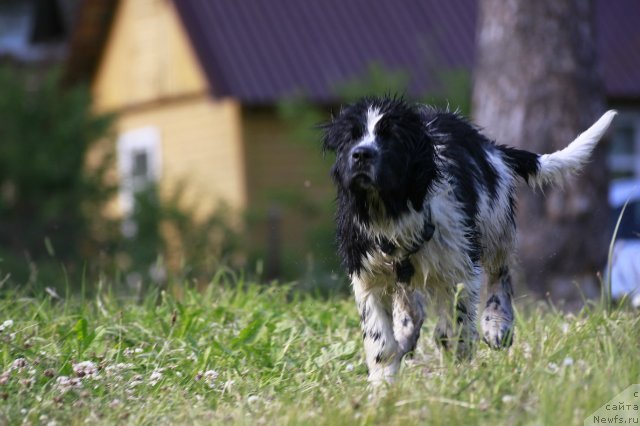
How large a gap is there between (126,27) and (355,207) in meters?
17.9

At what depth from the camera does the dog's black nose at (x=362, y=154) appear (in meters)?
5.59

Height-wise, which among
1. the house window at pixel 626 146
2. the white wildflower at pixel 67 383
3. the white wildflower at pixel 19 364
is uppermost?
the white wildflower at pixel 19 364

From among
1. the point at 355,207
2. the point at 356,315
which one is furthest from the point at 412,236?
the point at 356,315

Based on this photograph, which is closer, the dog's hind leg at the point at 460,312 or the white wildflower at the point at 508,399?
the white wildflower at the point at 508,399

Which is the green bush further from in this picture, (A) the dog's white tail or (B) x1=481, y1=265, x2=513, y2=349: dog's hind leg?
(B) x1=481, y1=265, x2=513, y2=349: dog's hind leg

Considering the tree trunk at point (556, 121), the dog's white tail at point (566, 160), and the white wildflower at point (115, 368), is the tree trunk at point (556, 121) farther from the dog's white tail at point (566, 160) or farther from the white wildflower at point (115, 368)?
the white wildflower at point (115, 368)

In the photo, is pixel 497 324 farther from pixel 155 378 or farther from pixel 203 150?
pixel 203 150

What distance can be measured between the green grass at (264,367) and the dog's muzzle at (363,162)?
891 mm

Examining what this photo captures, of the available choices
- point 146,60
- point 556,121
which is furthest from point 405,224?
point 146,60

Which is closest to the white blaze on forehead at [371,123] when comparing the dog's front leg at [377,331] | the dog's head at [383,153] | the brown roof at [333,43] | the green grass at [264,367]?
the dog's head at [383,153]

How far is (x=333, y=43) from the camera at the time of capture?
2031 cm

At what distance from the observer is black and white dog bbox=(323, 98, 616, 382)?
5.77 meters

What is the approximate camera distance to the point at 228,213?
1831 centimetres

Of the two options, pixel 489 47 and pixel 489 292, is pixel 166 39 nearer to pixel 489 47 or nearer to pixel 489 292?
pixel 489 47
